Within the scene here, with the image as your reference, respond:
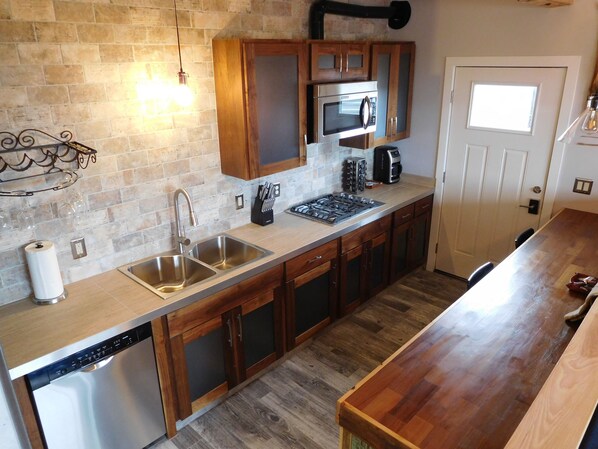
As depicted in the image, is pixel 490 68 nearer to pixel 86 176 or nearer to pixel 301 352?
pixel 301 352

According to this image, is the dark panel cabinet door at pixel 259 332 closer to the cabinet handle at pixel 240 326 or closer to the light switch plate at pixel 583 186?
the cabinet handle at pixel 240 326

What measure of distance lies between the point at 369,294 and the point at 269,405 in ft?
4.64

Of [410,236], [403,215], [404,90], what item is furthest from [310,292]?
[404,90]

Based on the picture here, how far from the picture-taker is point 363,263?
354cm

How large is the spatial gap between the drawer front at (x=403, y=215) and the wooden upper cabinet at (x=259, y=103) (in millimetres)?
1219

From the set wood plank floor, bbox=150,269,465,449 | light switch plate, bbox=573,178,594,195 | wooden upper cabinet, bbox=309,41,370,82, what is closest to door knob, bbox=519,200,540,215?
light switch plate, bbox=573,178,594,195

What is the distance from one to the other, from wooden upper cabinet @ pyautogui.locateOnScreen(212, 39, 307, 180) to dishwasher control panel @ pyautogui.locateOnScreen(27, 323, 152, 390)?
46.3 inches

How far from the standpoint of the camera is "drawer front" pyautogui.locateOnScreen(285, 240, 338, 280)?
2.86 metres

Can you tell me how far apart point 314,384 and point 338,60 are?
2.28 meters

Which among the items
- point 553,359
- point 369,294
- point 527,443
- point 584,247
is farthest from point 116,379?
point 584,247

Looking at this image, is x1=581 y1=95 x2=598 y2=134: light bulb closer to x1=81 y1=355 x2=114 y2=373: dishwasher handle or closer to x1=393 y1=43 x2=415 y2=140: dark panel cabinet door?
x1=393 y1=43 x2=415 y2=140: dark panel cabinet door

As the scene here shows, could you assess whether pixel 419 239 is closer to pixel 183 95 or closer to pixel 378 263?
pixel 378 263

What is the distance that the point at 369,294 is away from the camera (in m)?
3.76

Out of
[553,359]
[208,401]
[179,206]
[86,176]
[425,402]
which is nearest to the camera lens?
[425,402]
